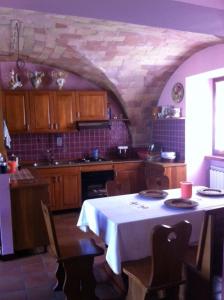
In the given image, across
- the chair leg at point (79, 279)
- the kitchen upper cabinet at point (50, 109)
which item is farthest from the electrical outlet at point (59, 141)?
the chair leg at point (79, 279)

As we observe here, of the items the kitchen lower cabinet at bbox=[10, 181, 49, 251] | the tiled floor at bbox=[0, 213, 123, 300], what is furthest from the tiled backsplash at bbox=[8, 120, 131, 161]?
the tiled floor at bbox=[0, 213, 123, 300]

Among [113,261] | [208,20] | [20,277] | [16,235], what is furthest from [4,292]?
[208,20]

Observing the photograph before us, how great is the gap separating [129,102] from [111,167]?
4.00ft

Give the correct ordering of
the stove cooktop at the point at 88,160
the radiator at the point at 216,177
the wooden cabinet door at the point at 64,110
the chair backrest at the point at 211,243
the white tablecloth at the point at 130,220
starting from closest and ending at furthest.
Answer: the chair backrest at the point at 211,243 → the white tablecloth at the point at 130,220 → the radiator at the point at 216,177 → the wooden cabinet door at the point at 64,110 → the stove cooktop at the point at 88,160

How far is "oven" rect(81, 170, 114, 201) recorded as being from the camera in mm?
5367

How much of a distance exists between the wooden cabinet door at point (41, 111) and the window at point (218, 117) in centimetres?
262

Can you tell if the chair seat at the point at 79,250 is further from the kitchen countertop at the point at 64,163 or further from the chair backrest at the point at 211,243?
the kitchen countertop at the point at 64,163

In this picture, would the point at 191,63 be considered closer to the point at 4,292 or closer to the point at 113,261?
the point at 113,261

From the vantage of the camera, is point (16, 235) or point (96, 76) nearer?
point (16, 235)

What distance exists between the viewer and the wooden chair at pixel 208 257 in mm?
2189

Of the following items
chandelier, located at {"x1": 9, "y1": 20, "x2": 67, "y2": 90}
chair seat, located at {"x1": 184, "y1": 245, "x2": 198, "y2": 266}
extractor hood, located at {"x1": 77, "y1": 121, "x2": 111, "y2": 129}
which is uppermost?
chandelier, located at {"x1": 9, "y1": 20, "x2": 67, "y2": 90}

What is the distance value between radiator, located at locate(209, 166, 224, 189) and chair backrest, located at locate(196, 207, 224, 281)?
2.63 metres

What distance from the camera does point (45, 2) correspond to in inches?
70.6

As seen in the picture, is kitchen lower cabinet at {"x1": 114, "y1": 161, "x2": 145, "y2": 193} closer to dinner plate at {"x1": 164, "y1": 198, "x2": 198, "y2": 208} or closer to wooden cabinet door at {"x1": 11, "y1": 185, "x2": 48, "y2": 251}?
wooden cabinet door at {"x1": 11, "y1": 185, "x2": 48, "y2": 251}
